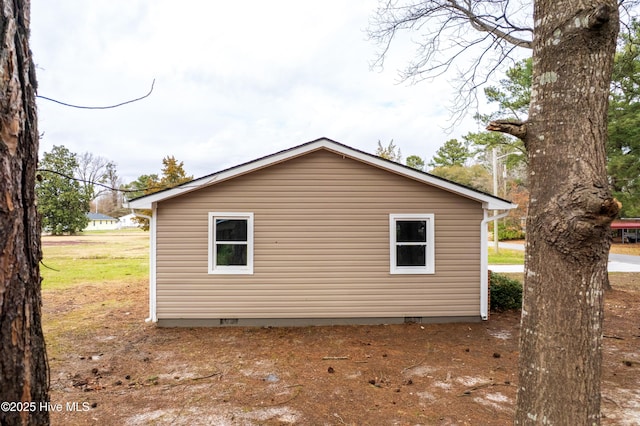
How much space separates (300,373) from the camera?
4504 mm

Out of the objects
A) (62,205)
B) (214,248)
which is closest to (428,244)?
(214,248)

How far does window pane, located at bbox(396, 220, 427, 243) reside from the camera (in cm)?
691

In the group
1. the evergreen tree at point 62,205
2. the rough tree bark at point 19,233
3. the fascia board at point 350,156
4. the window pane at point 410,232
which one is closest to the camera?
the rough tree bark at point 19,233

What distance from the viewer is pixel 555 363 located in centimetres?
161

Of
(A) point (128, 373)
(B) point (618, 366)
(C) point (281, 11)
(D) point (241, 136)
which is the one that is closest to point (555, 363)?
(B) point (618, 366)

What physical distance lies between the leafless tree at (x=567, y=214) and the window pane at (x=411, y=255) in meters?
5.18

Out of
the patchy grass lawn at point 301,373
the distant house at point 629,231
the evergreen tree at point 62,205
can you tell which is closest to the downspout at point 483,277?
the patchy grass lawn at point 301,373

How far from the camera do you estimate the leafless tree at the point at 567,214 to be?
1584 mm

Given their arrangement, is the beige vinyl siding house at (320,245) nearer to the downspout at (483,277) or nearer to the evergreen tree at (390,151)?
the downspout at (483,277)

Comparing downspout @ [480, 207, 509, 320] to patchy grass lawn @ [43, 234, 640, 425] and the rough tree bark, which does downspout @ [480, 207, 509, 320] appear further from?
the rough tree bark

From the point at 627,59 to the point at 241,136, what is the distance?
24.2m

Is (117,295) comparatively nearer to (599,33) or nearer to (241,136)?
(599,33)

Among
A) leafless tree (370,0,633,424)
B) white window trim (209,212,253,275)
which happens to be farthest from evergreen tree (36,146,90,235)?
leafless tree (370,0,633,424)

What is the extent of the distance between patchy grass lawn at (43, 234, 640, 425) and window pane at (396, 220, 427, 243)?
5.82ft
